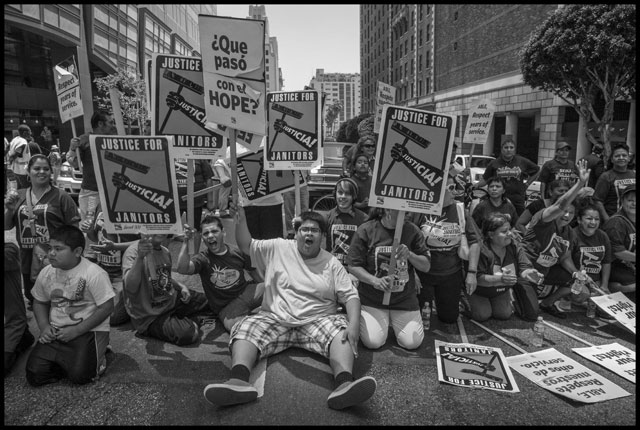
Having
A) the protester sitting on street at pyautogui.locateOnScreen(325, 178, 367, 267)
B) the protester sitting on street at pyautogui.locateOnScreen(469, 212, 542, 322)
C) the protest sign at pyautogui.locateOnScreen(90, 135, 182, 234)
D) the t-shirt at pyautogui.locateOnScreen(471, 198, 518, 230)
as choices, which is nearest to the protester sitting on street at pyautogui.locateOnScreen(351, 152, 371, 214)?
the protester sitting on street at pyautogui.locateOnScreen(325, 178, 367, 267)

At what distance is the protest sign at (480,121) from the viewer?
791 centimetres

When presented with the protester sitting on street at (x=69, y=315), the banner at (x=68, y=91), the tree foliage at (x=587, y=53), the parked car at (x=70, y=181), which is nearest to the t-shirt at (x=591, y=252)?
the protester sitting on street at (x=69, y=315)

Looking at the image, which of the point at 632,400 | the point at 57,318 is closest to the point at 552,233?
the point at 632,400

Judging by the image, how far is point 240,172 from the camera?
228 inches

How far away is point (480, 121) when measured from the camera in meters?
8.01

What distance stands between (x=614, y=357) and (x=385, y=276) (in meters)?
2.22

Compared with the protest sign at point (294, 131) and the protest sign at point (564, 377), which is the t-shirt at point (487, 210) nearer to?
the protest sign at point (564, 377)

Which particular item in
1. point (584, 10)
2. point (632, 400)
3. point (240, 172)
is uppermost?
point (584, 10)

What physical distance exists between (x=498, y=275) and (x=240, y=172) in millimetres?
3422

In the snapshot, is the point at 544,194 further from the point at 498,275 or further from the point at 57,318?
the point at 57,318

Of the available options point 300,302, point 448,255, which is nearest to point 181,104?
point 300,302

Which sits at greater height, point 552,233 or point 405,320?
point 552,233

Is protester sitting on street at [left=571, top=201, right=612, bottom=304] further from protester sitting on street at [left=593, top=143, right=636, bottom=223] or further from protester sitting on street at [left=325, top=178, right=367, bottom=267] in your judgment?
protester sitting on street at [left=325, top=178, right=367, bottom=267]

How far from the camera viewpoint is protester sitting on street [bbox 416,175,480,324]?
4.84 metres
